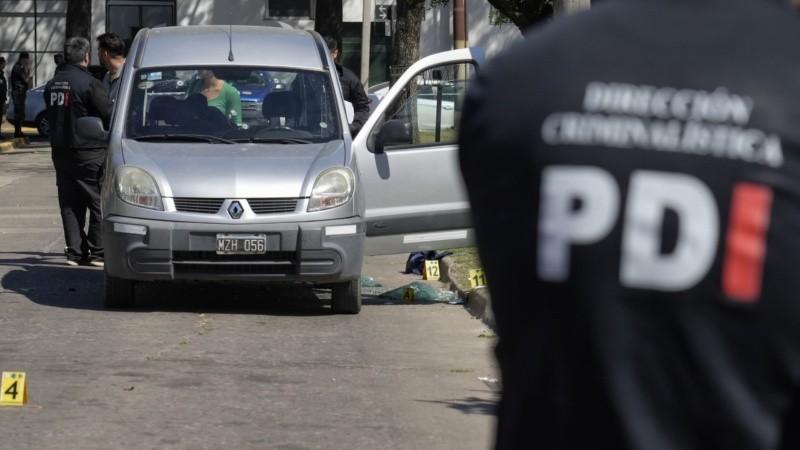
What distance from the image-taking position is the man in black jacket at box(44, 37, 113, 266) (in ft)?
40.3

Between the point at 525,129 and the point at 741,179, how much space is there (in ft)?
0.95

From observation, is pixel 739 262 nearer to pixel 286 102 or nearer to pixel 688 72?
pixel 688 72

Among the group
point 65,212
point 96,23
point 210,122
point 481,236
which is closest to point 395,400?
point 210,122

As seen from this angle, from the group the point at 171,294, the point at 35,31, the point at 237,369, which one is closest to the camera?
the point at 237,369

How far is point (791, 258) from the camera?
178 centimetres

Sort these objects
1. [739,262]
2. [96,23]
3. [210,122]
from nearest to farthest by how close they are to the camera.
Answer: [739,262] → [210,122] → [96,23]

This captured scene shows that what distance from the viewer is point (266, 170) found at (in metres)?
9.78

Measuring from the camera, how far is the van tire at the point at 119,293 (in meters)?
10.0

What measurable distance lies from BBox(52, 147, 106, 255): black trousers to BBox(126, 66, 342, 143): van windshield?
1814 millimetres

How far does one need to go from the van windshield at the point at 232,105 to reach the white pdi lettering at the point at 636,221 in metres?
8.66

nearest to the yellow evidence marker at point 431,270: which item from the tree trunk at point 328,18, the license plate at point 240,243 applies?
the license plate at point 240,243

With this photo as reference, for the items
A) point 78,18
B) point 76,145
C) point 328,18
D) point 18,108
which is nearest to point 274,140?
point 76,145

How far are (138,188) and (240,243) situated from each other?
810 mm

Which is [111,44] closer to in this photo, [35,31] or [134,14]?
[35,31]
